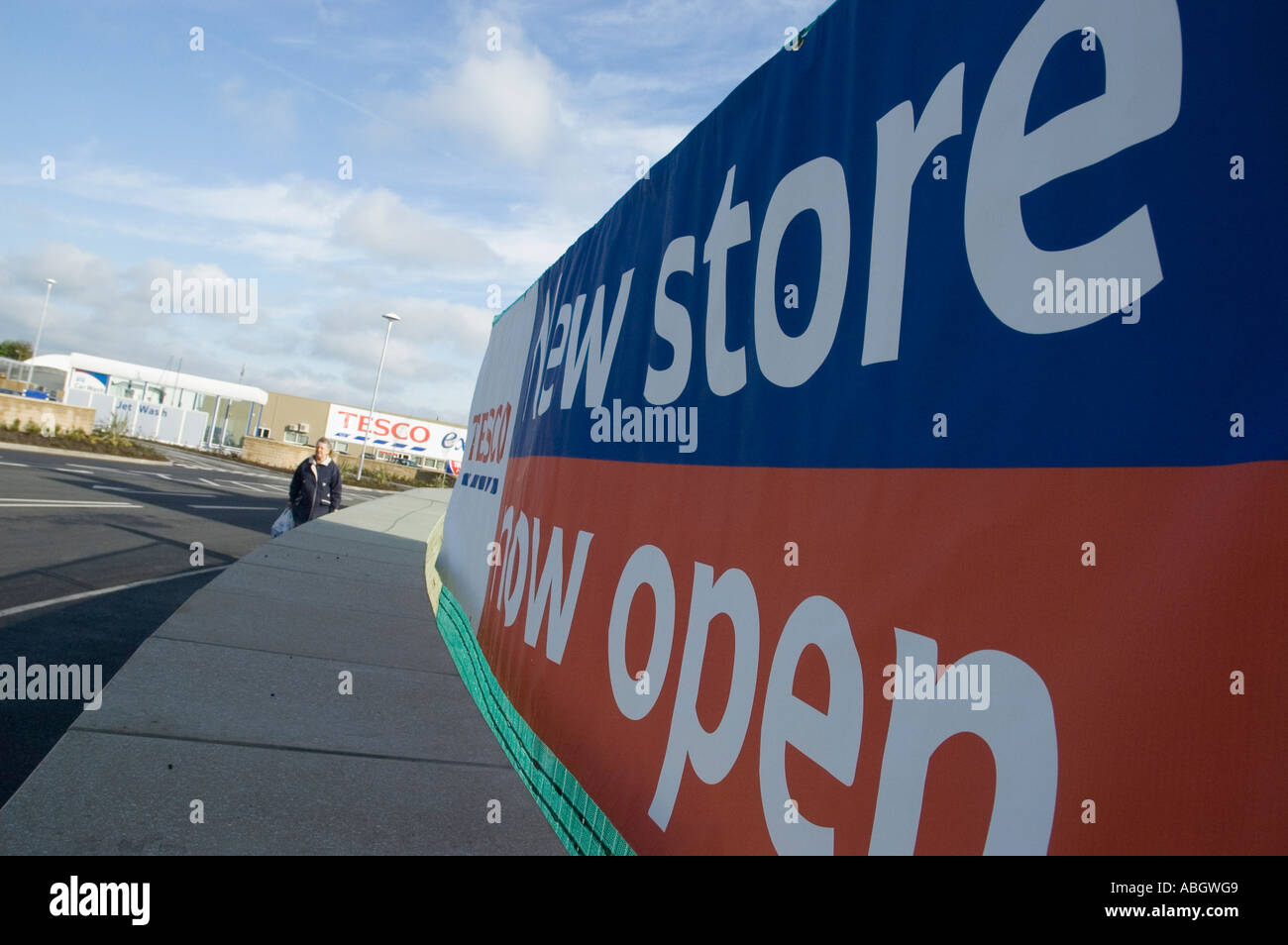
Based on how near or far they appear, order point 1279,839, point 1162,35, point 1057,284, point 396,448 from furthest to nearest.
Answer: point 396,448
point 1057,284
point 1162,35
point 1279,839

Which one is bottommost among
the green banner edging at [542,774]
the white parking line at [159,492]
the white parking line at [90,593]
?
the green banner edging at [542,774]

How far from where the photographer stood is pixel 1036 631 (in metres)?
1.69

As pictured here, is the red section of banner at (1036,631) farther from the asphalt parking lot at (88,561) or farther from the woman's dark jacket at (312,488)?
the woman's dark jacket at (312,488)

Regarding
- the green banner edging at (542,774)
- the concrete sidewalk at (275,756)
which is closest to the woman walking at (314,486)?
the concrete sidewalk at (275,756)

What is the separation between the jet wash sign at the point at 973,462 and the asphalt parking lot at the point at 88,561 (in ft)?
10.3

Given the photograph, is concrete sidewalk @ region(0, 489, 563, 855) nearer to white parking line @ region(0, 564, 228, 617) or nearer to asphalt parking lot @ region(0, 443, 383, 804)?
asphalt parking lot @ region(0, 443, 383, 804)

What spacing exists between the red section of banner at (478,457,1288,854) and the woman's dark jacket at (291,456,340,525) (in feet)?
31.1

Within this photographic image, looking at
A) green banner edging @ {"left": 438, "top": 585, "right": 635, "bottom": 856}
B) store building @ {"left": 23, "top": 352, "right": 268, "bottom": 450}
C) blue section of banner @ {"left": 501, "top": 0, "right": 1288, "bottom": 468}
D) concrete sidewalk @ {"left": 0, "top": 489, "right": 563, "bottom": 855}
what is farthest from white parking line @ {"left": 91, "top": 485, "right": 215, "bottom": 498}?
store building @ {"left": 23, "top": 352, "right": 268, "bottom": 450}

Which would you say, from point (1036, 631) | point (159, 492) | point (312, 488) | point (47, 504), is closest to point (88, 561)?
point (312, 488)

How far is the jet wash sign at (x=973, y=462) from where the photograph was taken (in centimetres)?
143
